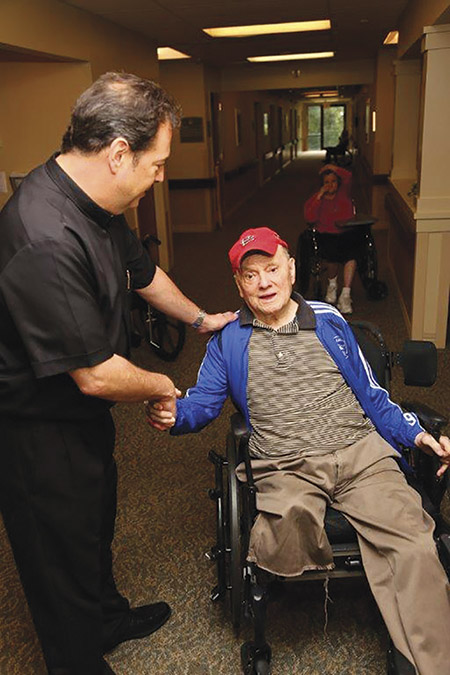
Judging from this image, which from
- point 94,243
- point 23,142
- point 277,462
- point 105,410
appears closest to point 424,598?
point 277,462

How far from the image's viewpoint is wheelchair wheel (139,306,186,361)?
14.1 feet

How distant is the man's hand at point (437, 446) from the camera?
1800mm

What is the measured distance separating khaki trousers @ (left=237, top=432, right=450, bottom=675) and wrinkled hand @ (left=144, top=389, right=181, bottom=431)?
29 centimetres

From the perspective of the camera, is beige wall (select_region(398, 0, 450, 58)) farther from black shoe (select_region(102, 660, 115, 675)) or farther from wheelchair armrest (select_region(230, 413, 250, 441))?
black shoe (select_region(102, 660, 115, 675))

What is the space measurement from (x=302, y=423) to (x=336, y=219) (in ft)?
11.5

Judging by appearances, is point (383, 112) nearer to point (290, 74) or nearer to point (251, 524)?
point (290, 74)

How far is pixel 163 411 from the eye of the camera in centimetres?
171

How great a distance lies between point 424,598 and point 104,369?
36.6 inches

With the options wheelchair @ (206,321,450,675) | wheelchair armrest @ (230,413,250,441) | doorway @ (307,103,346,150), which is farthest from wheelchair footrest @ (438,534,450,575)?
doorway @ (307,103,346,150)

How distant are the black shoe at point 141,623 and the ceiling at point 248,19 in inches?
146

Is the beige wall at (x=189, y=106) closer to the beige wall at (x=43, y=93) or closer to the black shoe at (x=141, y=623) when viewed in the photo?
the beige wall at (x=43, y=93)

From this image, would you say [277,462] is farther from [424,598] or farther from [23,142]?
[23,142]

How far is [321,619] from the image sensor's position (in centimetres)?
207

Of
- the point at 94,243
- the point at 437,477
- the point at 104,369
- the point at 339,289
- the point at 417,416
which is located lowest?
the point at 339,289
